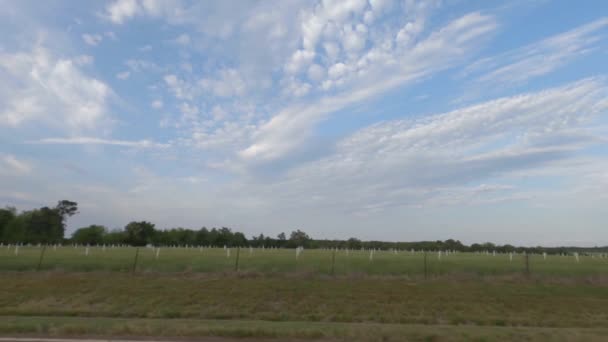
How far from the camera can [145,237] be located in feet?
362

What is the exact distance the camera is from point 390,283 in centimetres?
1817

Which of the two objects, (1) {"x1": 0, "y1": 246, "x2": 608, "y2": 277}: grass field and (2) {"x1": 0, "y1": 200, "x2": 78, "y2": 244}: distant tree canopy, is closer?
(1) {"x1": 0, "y1": 246, "x2": 608, "y2": 277}: grass field

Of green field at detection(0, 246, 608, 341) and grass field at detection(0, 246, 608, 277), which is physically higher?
grass field at detection(0, 246, 608, 277)

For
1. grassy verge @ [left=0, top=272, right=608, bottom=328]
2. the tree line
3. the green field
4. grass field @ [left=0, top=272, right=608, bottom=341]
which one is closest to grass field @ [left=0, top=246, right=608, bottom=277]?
the green field

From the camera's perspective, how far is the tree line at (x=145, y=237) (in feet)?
323

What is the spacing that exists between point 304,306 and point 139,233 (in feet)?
351

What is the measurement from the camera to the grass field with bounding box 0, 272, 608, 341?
920 centimetres

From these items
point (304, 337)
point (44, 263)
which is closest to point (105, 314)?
point (304, 337)

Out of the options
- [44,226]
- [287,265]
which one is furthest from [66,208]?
[287,265]

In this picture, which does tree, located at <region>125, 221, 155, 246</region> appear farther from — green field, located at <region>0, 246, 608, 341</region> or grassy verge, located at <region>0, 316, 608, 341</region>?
grassy verge, located at <region>0, 316, 608, 341</region>

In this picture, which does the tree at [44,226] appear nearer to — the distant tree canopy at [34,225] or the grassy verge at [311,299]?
the distant tree canopy at [34,225]

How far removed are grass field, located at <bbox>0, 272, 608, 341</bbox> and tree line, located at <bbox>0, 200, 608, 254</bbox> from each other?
277 feet

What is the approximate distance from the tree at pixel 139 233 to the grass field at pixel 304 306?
3687 inches

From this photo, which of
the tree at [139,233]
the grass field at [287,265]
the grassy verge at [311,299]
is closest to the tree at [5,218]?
the tree at [139,233]
